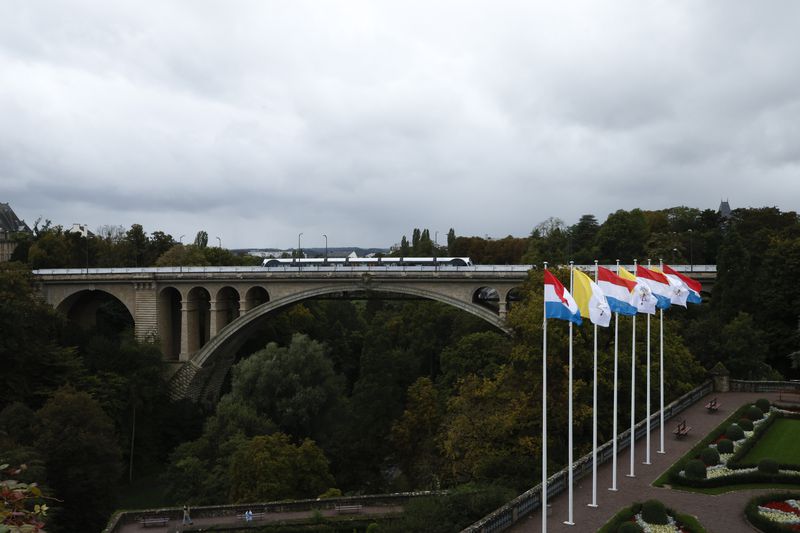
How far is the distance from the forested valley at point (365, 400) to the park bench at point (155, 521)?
3281 mm

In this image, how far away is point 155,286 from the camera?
48.9 m

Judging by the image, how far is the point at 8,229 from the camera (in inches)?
Result: 4183

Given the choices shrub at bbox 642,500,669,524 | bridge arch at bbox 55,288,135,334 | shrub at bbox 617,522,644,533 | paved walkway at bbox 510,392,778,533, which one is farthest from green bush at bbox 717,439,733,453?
bridge arch at bbox 55,288,135,334

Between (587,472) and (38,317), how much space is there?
115 feet

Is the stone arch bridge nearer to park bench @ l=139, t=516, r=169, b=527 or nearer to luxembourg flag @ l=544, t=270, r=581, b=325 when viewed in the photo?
park bench @ l=139, t=516, r=169, b=527

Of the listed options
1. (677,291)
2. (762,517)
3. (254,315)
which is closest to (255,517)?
(762,517)

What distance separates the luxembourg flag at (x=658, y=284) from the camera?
20.8 metres

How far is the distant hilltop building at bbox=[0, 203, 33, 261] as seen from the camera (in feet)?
310

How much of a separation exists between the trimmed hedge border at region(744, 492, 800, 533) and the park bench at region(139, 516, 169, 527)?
19680 mm

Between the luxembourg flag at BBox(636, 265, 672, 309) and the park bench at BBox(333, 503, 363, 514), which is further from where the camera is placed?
the park bench at BBox(333, 503, 363, 514)

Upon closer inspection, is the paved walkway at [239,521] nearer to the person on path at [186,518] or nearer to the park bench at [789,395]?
the person on path at [186,518]

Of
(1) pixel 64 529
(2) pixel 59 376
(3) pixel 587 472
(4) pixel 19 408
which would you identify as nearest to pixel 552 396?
(3) pixel 587 472

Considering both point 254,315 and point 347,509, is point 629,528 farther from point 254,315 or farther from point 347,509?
point 254,315

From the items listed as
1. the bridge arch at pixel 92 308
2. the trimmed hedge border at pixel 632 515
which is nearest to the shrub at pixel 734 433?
the trimmed hedge border at pixel 632 515
